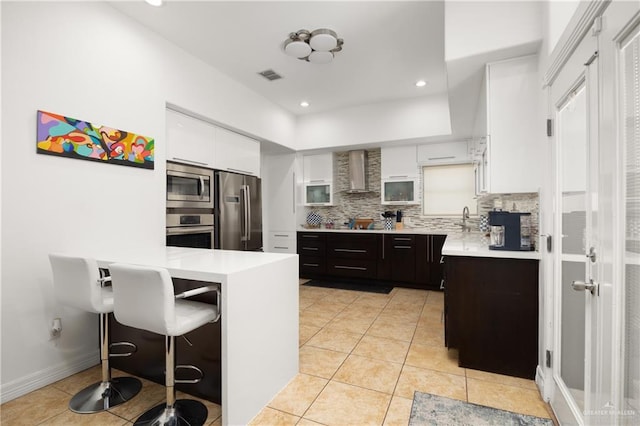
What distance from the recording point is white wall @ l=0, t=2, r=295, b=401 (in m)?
Result: 2.01

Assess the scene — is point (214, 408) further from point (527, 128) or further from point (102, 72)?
point (527, 128)

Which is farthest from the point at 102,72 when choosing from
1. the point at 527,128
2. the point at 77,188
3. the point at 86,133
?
the point at 527,128

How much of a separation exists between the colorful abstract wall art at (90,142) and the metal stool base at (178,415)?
6.16 feet

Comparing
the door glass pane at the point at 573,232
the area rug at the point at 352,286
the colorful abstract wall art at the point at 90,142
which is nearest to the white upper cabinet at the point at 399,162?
the area rug at the point at 352,286

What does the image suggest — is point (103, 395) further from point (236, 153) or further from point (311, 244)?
point (311, 244)

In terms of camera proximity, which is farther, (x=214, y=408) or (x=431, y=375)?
(x=431, y=375)

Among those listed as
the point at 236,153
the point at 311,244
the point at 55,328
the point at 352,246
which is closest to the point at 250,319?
the point at 55,328

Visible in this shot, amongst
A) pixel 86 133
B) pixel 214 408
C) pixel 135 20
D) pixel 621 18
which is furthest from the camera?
pixel 135 20

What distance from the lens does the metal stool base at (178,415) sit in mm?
1666

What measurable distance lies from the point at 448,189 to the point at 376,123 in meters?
1.64

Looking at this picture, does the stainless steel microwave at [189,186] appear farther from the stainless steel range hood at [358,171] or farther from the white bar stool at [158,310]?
the stainless steel range hood at [358,171]

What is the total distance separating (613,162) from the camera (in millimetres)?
1070

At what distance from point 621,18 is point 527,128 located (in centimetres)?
134

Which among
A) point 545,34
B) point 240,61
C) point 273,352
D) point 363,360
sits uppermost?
point 240,61
